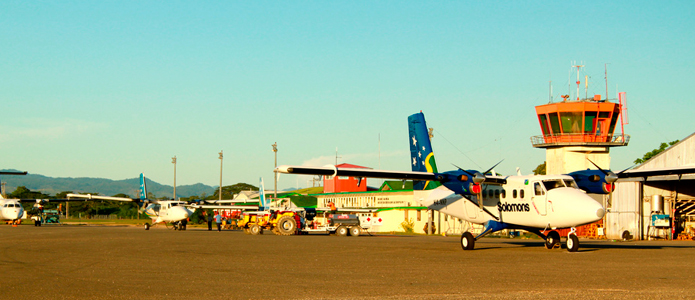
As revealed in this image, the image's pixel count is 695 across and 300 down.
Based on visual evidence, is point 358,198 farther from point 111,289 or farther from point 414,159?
point 111,289

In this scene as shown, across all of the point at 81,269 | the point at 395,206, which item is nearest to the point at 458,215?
the point at 81,269

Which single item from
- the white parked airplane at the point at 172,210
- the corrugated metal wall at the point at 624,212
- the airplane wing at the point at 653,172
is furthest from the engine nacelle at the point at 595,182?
the white parked airplane at the point at 172,210

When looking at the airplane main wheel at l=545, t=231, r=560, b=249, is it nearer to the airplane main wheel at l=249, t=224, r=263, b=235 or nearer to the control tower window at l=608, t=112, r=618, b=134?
the airplane main wheel at l=249, t=224, r=263, b=235

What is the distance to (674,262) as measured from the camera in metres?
15.3

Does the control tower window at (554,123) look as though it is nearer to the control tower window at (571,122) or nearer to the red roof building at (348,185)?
the control tower window at (571,122)

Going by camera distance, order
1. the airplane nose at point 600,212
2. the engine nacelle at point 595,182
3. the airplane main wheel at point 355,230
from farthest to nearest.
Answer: the airplane main wheel at point 355,230
the engine nacelle at point 595,182
the airplane nose at point 600,212

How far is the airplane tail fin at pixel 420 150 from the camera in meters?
25.6

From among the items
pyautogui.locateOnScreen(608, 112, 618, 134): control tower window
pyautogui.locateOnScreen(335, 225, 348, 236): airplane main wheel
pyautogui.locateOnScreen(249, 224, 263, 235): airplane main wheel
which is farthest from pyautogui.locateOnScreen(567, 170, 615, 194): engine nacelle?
pyautogui.locateOnScreen(608, 112, 618, 134): control tower window

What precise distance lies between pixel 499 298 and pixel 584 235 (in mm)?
36010

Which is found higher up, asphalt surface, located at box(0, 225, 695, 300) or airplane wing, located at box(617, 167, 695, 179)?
airplane wing, located at box(617, 167, 695, 179)

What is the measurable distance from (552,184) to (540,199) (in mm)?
624

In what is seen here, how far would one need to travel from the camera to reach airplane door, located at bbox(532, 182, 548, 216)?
64.1ft

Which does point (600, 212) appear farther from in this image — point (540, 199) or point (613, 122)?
point (613, 122)

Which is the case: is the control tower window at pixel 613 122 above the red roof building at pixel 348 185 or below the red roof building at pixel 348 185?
above
